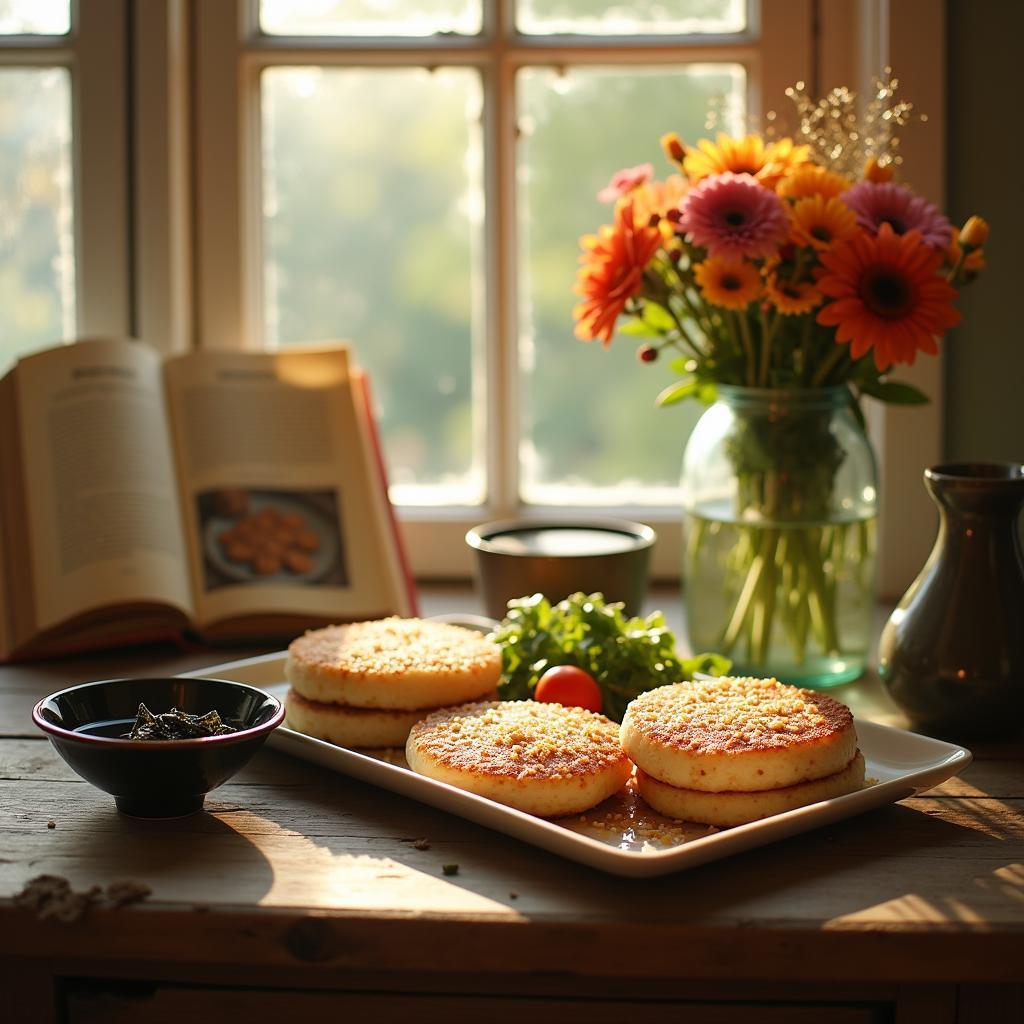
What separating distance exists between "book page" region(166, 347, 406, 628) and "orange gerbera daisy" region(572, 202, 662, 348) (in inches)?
18.0

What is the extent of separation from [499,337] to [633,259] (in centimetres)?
57

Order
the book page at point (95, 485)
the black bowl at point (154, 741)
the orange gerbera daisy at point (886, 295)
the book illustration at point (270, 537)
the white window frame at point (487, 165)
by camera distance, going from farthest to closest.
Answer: the white window frame at point (487, 165)
the book illustration at point (270, 537)
the book page at point (95, 485)
the orange gerbera daisy at point (886, 295)
the black bowl at point (154, 741)

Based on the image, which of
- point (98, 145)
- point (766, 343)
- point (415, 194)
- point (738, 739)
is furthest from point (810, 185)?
point (98, 145)

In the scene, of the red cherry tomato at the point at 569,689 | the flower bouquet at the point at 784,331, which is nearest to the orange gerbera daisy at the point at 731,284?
the flower bouquet at the point at 784,331

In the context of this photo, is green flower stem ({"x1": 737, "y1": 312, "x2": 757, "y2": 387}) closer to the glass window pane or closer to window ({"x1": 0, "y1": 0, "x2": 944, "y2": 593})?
window ({"x1": 0, "y1": 0, "x2": 944, "y2": 593})

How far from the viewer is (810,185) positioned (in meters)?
1.34

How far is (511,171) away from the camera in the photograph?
187 cm

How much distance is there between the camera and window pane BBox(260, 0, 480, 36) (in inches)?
73.5

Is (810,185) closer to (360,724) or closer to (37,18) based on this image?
(360,724)

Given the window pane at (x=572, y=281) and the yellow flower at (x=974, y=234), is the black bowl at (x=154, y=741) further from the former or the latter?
the window pane at (x=572, y=281)

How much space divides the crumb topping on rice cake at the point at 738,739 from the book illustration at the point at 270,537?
0.65 metres

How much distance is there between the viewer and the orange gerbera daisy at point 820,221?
51.2 inches

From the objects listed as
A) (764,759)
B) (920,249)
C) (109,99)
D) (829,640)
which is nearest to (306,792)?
(764,759)

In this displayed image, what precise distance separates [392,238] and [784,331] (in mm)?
713
